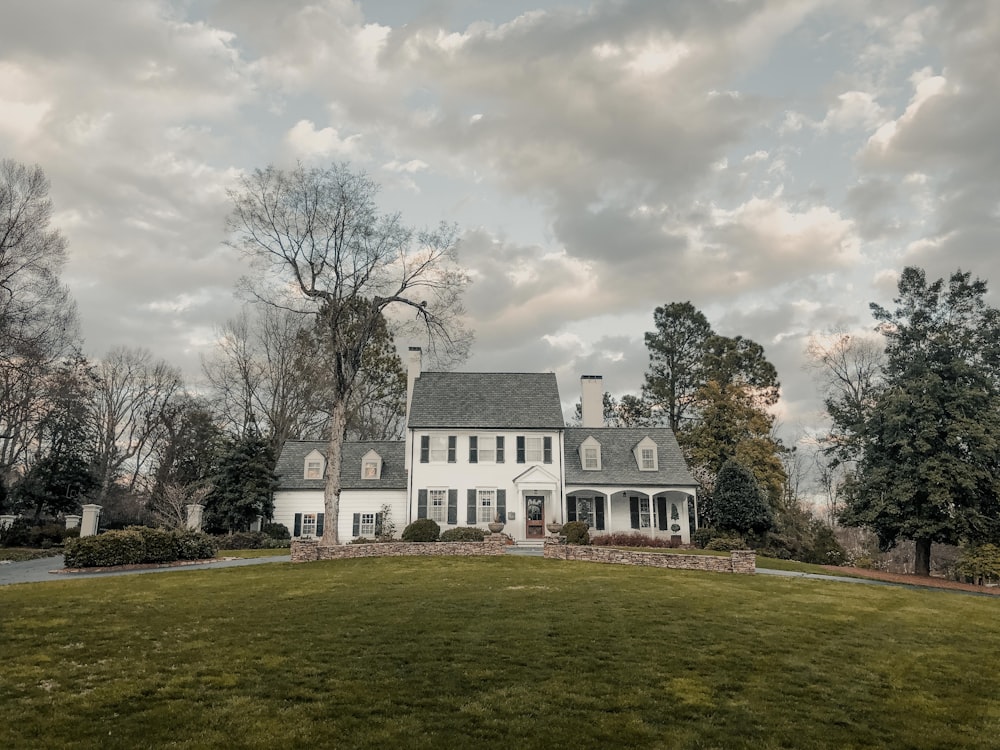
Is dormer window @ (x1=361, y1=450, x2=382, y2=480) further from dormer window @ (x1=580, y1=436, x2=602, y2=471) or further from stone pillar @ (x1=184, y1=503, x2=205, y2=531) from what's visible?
dormer window @ (x1=580, y1=436, x2=602, y2=471)

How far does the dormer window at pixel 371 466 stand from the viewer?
35.5m

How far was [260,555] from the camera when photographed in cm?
2600

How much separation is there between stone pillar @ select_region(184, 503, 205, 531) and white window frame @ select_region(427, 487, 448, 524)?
11112mm

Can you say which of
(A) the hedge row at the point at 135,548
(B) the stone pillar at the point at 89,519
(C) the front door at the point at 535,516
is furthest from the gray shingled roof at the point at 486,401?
(B) the stone pillar at the point at 89,519

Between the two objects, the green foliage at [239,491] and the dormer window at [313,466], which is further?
the dormer window at [313,466]

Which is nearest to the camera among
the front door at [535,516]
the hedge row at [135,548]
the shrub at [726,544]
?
the hedge row at [135,548]

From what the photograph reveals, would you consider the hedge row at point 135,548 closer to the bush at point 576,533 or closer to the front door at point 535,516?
the bush at point 576,533

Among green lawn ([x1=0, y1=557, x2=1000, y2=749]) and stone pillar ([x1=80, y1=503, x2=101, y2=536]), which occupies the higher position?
stone pillar ([x1=80, y1=503, x2=101, y2=536])

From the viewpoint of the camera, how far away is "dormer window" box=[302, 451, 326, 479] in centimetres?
3572

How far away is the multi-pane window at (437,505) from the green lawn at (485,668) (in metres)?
17.4

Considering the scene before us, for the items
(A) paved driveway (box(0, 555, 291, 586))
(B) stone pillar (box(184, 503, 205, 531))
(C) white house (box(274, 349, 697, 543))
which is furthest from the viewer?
(C) white house (box(274, 349, 697, 543))

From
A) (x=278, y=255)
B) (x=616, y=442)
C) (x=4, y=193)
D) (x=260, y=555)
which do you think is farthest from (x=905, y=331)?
(x=4, y=193)

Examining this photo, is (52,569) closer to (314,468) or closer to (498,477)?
(314,468)

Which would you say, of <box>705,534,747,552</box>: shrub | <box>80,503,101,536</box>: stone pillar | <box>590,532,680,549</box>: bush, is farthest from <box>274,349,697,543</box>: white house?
<box>80,503,101,536</box>: stone pillar
